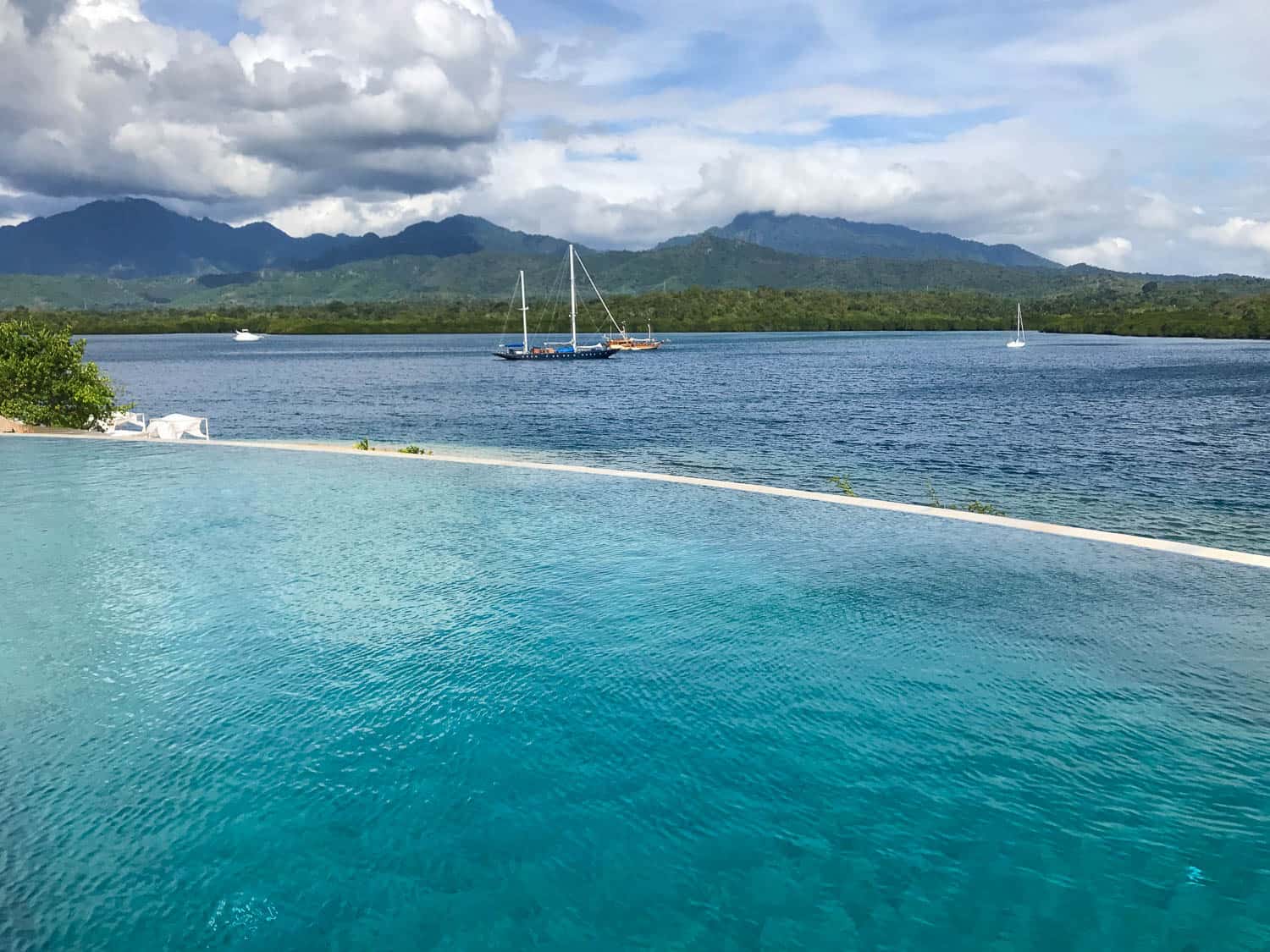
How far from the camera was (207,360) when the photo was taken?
104 metres

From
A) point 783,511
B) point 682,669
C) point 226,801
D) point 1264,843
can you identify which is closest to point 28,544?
point 226,801

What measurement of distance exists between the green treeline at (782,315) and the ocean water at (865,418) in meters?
63.3

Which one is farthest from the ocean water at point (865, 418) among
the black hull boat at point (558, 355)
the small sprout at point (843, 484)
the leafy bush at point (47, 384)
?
the leafy bush at point (47, 384)

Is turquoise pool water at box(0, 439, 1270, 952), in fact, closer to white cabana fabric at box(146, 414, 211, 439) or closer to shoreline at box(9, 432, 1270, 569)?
shoreline at box(9, 432, 1270, 569)

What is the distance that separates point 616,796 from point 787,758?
1221 millimetres

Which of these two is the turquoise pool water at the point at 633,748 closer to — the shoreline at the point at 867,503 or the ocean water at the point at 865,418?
the shoreline at the point at 867,503

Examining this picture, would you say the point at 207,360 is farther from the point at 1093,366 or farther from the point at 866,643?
the point at 866,643

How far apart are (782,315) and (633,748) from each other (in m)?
172

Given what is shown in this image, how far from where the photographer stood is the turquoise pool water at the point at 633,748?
4461 millimetres

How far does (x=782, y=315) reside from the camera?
17300 centimetres

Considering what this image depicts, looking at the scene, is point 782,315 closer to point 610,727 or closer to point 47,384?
point 47,384

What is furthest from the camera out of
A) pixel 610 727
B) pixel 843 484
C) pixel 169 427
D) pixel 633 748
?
pixel 169 427

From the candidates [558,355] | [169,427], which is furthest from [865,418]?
[558,355]

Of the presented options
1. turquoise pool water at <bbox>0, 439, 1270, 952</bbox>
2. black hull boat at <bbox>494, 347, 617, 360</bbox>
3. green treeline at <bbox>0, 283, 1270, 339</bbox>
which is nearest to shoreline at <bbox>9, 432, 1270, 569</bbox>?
turquoise pool water at <bbox>0, 439, 1270, 952</bbox>
